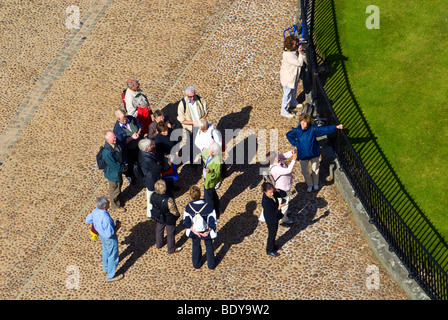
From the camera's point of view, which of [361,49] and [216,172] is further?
[361,49]

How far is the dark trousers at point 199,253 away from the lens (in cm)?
1210

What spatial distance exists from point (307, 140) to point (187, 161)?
286 cm

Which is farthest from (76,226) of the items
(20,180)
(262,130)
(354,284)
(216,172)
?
(354,284)

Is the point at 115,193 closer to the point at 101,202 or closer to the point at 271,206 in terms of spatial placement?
the point at 101,202

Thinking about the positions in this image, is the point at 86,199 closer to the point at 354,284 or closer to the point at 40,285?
the point at 40,285

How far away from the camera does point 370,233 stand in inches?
499

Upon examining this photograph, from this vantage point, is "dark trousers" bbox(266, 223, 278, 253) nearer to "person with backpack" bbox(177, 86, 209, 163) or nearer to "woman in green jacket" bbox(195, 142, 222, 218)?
"woman in green jacket" bbox(195, 142, 222, 218)

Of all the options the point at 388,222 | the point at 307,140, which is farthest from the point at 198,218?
the point at 388,222

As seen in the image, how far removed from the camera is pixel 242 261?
1266 cm

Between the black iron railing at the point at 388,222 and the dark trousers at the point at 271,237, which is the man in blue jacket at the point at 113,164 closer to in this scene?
the dark trousers at the point at 271,237

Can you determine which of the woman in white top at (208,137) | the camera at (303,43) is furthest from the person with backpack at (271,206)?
the camera at (303,43)

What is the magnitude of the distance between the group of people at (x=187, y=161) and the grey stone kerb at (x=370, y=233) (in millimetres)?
531

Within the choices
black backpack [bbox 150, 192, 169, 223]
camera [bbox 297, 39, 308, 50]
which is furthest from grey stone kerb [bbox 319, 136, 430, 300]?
black backpack [bbox 150, 192, 169, 223]

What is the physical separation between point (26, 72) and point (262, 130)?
6138mm
